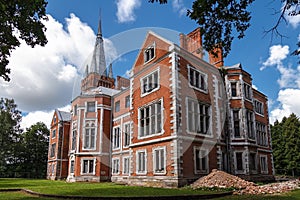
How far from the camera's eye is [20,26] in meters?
10.2

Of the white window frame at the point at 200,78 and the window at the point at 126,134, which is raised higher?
the white window frame at the point at 200,78

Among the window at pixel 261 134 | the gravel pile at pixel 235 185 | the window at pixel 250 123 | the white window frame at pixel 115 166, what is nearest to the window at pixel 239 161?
the window at pixel 250 123

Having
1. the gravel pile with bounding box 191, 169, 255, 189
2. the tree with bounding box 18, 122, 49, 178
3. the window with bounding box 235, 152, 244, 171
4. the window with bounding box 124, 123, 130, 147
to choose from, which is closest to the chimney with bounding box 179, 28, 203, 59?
the window with bounding box 235, 152, 244, 171

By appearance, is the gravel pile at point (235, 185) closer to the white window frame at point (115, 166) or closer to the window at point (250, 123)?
the window at point (250, 123)

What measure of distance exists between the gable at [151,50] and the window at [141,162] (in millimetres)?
7880

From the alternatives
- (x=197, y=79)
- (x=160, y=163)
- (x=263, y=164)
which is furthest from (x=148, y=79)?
(x=263, y=164)

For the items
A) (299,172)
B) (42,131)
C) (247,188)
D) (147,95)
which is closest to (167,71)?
(147,95)

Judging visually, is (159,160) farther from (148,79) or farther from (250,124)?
(250,124)

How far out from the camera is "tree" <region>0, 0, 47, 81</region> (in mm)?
9305

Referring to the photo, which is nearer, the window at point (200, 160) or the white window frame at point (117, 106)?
the window at point (200, 160)

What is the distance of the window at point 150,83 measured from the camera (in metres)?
21.7

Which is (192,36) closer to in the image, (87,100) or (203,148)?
(203,148)

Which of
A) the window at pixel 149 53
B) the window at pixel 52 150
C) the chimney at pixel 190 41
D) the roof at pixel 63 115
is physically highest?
the chimney at pixel 190 41

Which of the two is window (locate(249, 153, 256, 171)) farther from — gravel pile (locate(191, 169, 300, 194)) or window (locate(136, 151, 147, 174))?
window (locate(136, 151, 147, 174))
